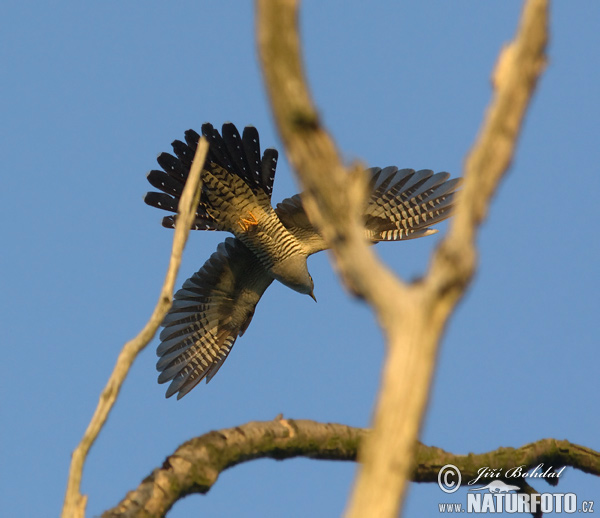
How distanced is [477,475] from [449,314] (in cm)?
270

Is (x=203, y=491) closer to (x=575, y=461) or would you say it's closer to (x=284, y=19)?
(x=575, y=461)

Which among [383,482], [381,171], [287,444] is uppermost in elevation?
[381,171]

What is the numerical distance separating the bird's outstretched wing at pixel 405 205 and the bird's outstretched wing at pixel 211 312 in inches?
33.0

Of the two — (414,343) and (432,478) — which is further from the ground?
(432,478)

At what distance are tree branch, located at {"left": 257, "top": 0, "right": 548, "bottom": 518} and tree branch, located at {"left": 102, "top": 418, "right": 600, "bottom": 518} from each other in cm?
198

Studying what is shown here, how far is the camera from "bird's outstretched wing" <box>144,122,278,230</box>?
26.5 ft

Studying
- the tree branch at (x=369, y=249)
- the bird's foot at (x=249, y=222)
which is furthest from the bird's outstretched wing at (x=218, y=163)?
the tree branch at (x=369, y=249)

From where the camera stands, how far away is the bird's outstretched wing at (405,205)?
899 cm

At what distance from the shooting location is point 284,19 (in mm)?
2098

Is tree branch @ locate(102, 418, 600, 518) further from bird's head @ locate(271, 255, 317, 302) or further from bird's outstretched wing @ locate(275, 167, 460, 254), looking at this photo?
bird's head @ locate(271, 255, 317, 302)

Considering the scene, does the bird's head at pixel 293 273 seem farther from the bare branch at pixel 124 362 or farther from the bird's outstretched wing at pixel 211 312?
the bare branch at pixel 124 362

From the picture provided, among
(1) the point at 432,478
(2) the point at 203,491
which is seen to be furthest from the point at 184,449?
(1) the point at 432,478

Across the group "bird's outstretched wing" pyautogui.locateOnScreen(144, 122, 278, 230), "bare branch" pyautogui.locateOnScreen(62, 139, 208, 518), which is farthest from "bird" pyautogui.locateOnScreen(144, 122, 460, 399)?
"bare branch" pyautogui.locateOnScreen(62, 139, 208, 518)

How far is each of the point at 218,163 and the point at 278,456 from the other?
4.57 m
